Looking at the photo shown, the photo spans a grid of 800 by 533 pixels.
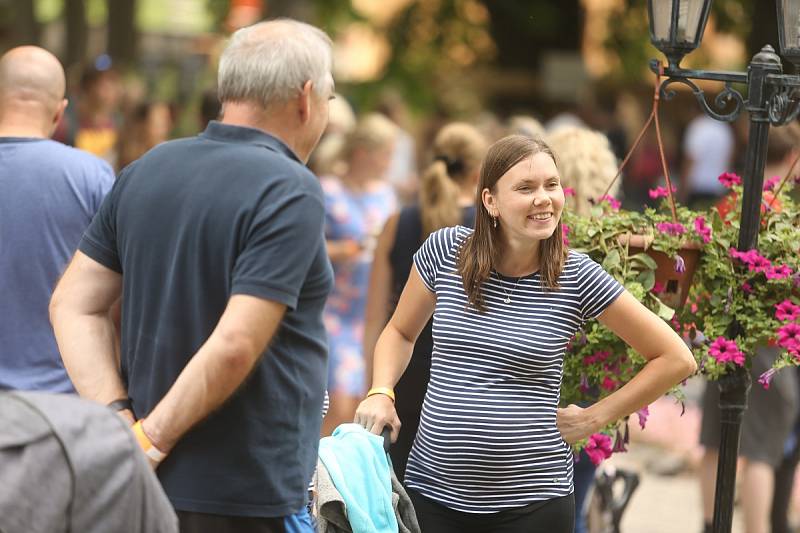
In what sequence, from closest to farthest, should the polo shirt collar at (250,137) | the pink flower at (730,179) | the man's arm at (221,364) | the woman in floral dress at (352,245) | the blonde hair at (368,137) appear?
the man's arm at (221,364) → the polo shirt collar at (250,137) → the pink flower at (730,179) → the woman in floral dress at (352,245) → the blonde hair at (368,137)

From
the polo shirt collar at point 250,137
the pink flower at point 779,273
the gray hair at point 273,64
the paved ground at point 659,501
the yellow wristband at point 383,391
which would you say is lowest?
the paved ground at point 659,501

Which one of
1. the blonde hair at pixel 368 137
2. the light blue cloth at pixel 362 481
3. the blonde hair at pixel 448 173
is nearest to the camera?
the light blue cloth at pixel 362 481

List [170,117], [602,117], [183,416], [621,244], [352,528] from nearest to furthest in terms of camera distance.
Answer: [183,416] < [352,528] < [621,244] < [170,117] < [602,117]

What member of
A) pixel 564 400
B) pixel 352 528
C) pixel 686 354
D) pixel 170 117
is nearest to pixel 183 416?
pixel 352 528

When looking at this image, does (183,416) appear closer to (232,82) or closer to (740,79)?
(232,82)

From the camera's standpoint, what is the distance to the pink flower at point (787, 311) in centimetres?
418

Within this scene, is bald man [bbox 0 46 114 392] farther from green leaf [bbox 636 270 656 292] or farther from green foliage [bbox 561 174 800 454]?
green leaf [bbox 636 270 656 292]

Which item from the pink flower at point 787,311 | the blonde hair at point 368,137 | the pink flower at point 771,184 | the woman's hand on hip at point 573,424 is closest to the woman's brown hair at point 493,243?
the woman's hand on hip at point 573,424

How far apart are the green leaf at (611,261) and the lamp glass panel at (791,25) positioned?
0.91m

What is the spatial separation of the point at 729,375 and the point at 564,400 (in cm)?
54

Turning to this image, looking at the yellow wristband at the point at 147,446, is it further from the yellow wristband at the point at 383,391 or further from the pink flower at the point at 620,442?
the pink flower at the point at 620,442

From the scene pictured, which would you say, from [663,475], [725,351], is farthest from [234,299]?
[663,475]

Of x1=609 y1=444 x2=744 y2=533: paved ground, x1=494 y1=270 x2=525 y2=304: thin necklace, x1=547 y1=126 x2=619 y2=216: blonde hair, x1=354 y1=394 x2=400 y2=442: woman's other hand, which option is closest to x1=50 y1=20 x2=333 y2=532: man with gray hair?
x1=354 y1=394 x2=400 y2=442: woman's other hand

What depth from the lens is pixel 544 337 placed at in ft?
12.1
